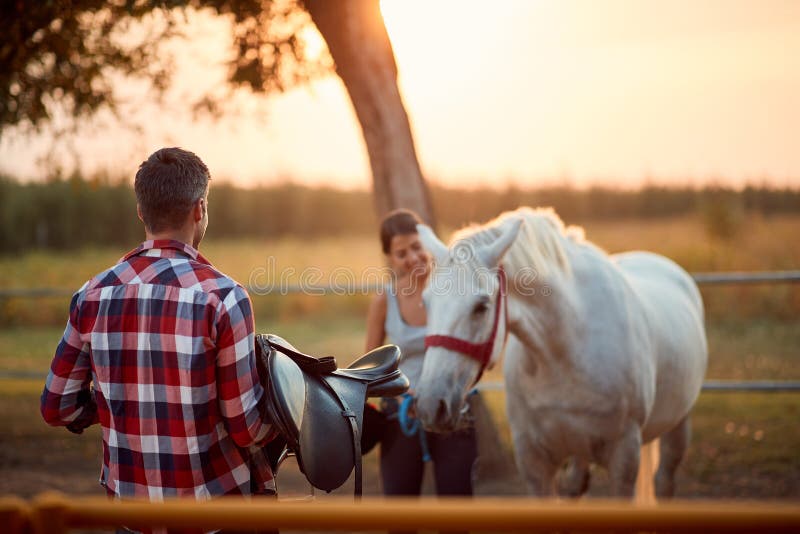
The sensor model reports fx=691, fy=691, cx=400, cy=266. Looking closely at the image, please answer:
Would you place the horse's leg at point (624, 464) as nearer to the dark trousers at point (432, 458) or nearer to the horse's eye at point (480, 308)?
the dark trousers at point (432, 458)

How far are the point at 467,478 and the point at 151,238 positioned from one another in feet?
5.35

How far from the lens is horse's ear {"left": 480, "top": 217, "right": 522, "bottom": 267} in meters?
2.56

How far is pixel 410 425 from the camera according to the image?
8.72ft

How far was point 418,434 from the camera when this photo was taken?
8.70ft

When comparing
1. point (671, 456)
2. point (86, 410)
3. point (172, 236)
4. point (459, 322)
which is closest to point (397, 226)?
point (459, 322)

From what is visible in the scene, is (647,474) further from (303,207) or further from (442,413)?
(303,207)

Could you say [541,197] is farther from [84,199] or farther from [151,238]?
[151,238]

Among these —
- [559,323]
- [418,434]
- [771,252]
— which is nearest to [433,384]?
[418,434]

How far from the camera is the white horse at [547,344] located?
2451 mm

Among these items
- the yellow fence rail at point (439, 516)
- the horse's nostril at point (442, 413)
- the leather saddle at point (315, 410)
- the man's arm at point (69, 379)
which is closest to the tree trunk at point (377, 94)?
the horse's nostril at point (442, 413)

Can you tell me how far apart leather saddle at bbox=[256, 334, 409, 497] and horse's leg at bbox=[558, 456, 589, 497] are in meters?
2.31

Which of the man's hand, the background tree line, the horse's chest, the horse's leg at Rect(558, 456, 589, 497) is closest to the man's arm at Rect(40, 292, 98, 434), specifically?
the man's hand

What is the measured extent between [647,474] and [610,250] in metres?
10.6

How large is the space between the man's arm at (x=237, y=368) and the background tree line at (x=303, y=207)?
13.0 m
